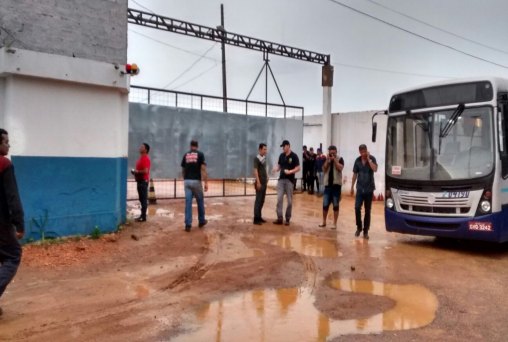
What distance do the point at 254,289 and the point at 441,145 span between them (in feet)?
15.1

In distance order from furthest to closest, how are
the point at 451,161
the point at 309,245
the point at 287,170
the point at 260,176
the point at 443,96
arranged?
the point at 260,176
the point at 287,170
the point at 309,245
the point at 443,96
the point at 451,161

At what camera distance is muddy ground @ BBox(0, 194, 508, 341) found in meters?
4.50

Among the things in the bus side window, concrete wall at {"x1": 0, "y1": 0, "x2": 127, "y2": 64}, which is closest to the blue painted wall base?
concrete wall at {"x1": 0, "y1": 0, "x2": 127, "y2": 64}

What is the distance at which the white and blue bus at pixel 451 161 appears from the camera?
756 cm

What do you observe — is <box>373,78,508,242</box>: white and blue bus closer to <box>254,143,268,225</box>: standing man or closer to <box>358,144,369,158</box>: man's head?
<box>358,144,369,158</box>: man's head

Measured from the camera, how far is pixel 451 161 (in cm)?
797

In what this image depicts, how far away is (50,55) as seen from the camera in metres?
7.54

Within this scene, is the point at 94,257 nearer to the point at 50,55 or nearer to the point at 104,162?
the point at 104,162

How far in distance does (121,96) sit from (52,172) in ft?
7.03

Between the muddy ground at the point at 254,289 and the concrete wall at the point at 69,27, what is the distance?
11.1ft

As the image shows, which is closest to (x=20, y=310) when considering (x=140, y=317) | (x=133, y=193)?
(x=140, y=317)

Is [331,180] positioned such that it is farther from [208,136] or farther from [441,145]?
[208,136]

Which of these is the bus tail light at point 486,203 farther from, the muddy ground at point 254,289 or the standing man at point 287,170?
the standing man at point 287,170

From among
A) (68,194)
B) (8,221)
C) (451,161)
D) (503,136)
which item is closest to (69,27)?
(68,194)
